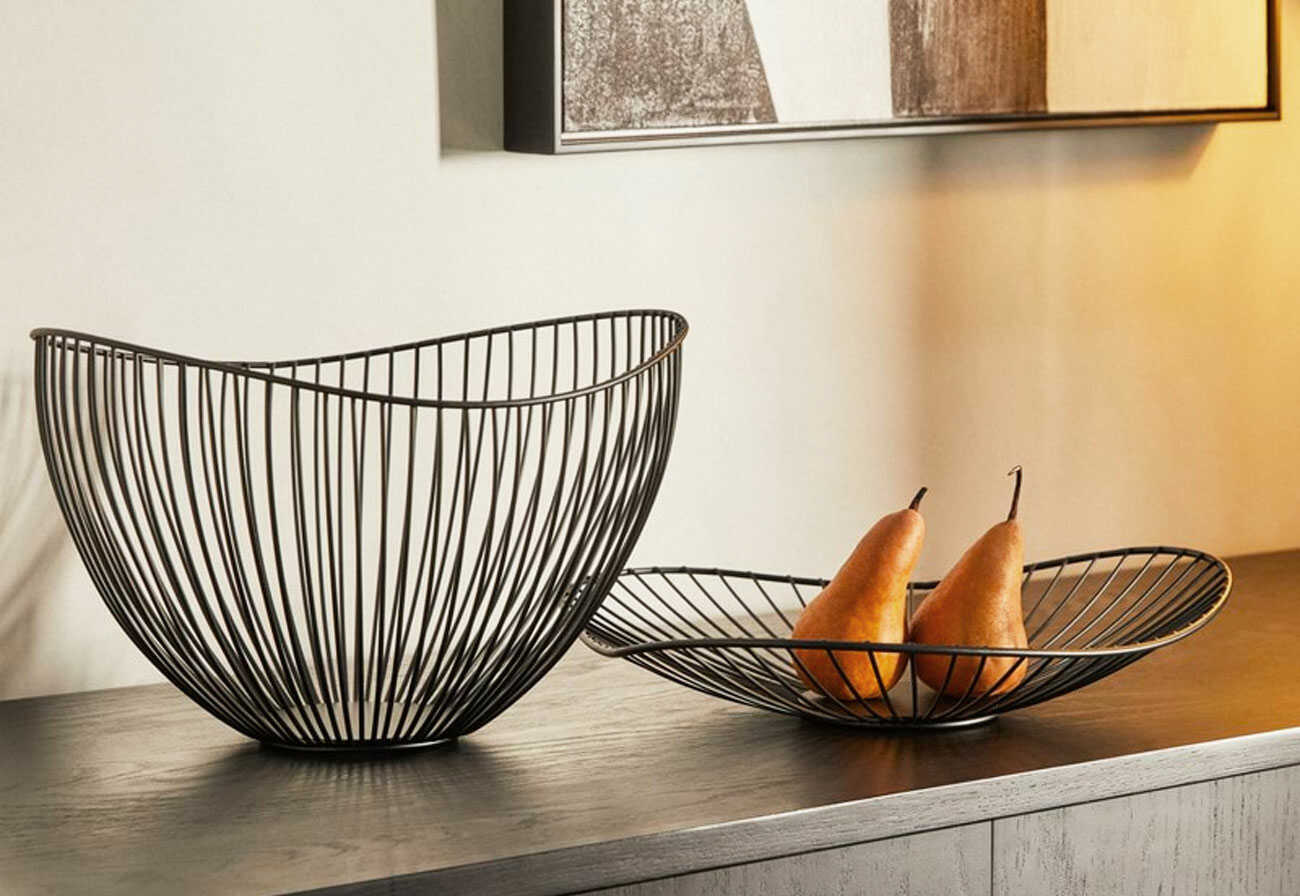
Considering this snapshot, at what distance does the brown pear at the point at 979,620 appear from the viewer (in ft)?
3.33

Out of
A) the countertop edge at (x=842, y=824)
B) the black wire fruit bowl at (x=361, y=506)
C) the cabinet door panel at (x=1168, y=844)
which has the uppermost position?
the black wire fruit bowl at (x=361, y=506)

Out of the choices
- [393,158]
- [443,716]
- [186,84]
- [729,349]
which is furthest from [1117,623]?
[186,84]

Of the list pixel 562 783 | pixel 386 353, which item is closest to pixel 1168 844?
pixel 562 783

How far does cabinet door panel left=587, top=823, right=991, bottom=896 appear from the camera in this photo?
0.85 m

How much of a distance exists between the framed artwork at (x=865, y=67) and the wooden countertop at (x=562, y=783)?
38cm

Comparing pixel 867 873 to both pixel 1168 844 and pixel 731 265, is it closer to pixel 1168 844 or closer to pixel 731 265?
pixel 1168 844

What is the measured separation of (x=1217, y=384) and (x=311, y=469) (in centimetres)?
79

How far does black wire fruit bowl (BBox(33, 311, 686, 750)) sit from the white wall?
1.9 inches

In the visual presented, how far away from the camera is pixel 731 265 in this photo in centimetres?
130

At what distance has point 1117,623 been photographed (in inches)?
45.6

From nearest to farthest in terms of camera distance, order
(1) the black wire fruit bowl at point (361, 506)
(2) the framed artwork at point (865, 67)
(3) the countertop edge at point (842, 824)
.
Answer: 1. (3) the countertop edge at point (842, 824)
2. (1) the black wire fruit bowl at point (361, 506)
3. (2) the framed artwork at point (865, 67)

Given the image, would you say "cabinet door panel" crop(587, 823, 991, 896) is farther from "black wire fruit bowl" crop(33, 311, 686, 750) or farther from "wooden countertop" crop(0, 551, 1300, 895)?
"black wire fruit bowl" crop(33, 311, 686, 750)

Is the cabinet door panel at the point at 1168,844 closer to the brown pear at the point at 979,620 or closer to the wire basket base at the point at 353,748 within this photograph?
the brown pear at the point at 979,620

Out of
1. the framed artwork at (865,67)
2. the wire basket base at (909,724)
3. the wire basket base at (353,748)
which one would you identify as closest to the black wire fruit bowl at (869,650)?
the wire basket base at (909,724)
